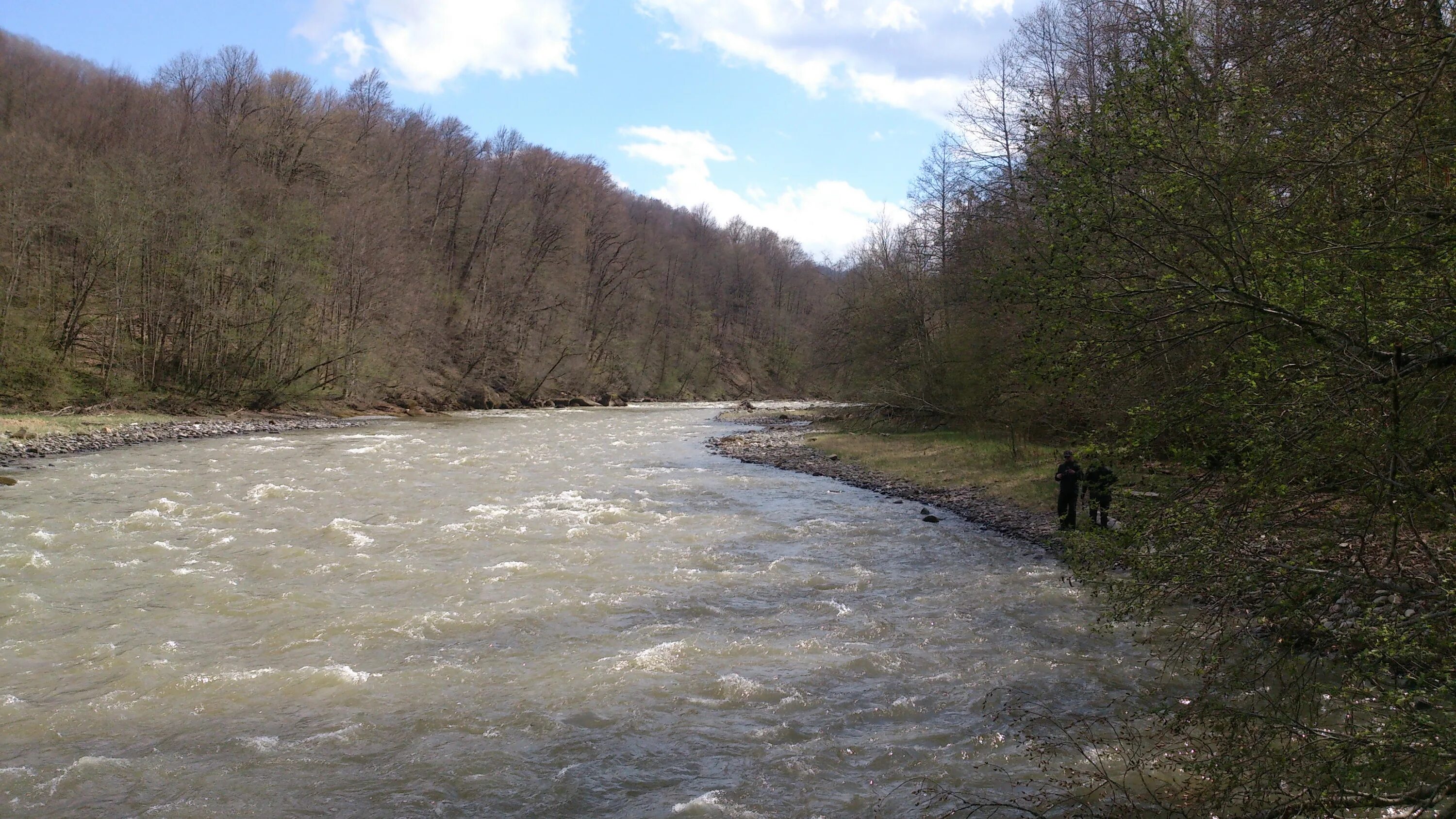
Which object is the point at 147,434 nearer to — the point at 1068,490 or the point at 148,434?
the point at 148,434

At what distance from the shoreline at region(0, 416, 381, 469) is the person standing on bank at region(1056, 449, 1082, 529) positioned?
21.8 metres

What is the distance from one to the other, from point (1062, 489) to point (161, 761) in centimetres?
1214

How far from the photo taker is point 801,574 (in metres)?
12.5

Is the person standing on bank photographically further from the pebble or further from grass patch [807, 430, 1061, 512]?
the pebble

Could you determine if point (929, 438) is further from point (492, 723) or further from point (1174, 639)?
point (492, 723)

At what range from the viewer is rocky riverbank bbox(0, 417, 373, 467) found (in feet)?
71.0

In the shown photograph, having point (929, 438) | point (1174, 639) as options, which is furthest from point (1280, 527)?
point (929, 438)

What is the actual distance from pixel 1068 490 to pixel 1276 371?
9.06 metres

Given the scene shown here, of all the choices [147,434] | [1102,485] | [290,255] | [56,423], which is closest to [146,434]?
[147,434]

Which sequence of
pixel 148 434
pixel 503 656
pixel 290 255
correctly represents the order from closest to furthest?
pixel 503 656
pixel 148 434
pixel 290 255

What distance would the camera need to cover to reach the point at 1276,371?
4.91 m

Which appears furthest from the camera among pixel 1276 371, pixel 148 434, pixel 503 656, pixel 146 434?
pixel 148 434

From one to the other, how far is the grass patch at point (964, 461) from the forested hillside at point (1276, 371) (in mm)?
11462

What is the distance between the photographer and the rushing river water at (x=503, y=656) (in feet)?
19.8
